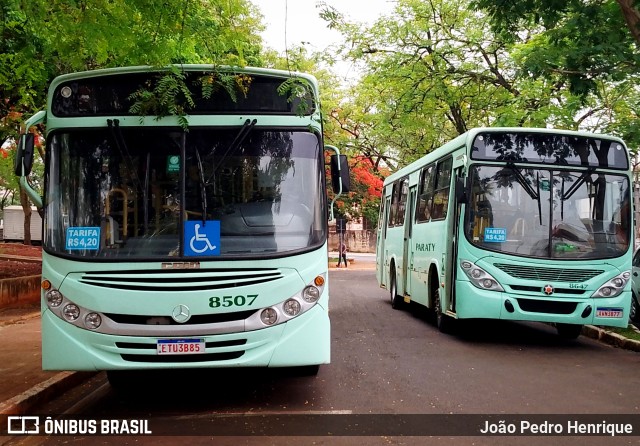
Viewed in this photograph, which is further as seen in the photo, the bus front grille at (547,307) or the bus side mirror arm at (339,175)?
the bus front grille at (547,307)

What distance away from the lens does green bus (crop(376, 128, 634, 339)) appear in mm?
10062

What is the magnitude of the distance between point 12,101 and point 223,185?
11.6 m

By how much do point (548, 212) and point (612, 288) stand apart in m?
1.49

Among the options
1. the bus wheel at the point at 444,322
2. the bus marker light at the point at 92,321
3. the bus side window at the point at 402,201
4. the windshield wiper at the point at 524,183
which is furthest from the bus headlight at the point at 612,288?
the bus marker light at the point at 92,321

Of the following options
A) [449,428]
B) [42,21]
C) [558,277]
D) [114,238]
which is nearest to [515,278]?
[558,277]

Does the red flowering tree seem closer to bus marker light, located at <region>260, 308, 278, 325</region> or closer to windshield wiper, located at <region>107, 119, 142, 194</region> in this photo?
windshield wiper, located at <region>107, 119, 142, 194</region>

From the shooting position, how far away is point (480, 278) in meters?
10.2

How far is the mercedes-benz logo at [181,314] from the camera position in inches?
236

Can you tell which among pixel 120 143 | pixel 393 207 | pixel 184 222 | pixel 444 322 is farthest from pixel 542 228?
pixel 393 207

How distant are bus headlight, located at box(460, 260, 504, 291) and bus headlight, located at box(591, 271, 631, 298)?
1475 mm

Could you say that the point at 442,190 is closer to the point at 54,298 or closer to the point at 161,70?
the point at 161,70

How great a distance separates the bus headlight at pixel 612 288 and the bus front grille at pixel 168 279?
20.7 ft

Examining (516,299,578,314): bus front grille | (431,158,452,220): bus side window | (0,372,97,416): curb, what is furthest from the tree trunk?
(516,299,578,314): bus front grille

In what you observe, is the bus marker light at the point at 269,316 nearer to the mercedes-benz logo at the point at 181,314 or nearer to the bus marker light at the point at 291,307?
the bus marker light at the point at 291,307
